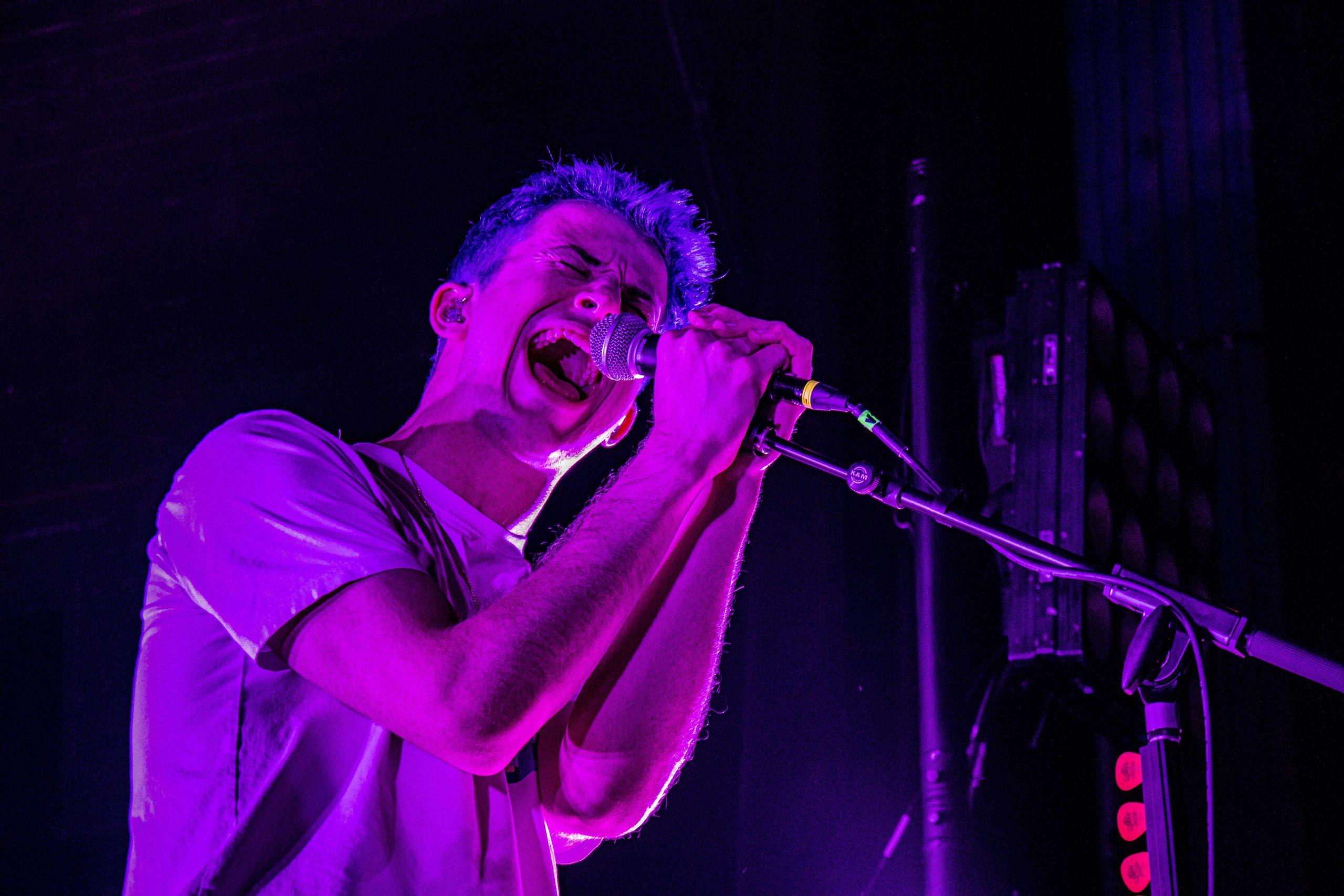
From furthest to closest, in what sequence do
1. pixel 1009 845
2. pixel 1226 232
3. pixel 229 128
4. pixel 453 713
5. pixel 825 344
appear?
1. pixel 1226 232
2. pixel 229 128
3. pixel 825 344
4. pixel 1009 845
5. pixel 453 713

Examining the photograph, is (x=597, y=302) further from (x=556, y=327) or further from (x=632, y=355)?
(x=632, y=355)

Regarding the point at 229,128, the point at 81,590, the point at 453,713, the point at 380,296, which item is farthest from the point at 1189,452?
the point at 81,590

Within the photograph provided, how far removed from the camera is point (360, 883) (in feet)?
4.09

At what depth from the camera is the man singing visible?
1223mm

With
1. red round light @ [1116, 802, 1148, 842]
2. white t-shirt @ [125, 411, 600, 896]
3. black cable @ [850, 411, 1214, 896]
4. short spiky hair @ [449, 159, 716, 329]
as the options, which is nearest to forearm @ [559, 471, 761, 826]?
white t-shirt @ [125, 411, 600, 896]

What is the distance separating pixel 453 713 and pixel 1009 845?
123 centimetres

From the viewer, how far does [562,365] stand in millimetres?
1907

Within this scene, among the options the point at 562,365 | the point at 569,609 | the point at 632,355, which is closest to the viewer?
the point at 569,609

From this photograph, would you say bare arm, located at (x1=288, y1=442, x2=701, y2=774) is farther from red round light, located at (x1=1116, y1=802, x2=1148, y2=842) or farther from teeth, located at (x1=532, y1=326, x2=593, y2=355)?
red round light, located at (x1=1116, y1=802, x2=1148, y2=842)

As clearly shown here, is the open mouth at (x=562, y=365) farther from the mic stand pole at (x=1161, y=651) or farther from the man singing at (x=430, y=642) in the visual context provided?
the mic stand pole at (x=1161, y=651)

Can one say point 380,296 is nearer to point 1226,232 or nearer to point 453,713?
point 453,713

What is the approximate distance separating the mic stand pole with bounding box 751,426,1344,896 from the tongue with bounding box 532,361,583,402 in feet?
2.62

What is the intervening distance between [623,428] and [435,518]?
1.66ft

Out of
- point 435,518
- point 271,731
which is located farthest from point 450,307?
point 271,731
